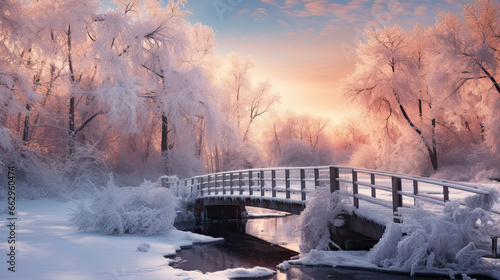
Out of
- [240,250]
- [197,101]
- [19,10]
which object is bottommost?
[240,250]

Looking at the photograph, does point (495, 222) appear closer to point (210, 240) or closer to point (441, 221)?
point (441, 221)

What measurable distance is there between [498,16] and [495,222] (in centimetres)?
2220

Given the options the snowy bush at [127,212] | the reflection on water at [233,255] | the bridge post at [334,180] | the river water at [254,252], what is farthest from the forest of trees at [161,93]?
the bridge post at [334,180]

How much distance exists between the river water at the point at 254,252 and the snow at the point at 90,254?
1.81 feet

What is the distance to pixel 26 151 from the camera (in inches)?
911

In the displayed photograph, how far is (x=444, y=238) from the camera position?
797 centimetres

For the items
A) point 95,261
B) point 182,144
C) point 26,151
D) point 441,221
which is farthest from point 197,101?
point 441,221

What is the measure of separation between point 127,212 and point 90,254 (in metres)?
3.60

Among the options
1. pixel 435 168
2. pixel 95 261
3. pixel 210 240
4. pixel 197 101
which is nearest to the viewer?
pixel 95 261

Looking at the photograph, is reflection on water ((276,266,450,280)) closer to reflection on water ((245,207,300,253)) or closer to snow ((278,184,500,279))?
snow ((278,184,500,279))

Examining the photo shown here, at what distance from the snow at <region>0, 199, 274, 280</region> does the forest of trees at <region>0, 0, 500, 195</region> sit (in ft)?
28.5

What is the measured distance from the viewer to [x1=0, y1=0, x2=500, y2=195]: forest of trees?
2444 cm

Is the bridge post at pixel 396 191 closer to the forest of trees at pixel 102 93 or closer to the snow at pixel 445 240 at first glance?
the snow at pixel 445 240

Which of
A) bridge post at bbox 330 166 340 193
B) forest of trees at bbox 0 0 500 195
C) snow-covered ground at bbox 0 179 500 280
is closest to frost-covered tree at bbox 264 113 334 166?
forest of trees at bbox 0 0 500 195
